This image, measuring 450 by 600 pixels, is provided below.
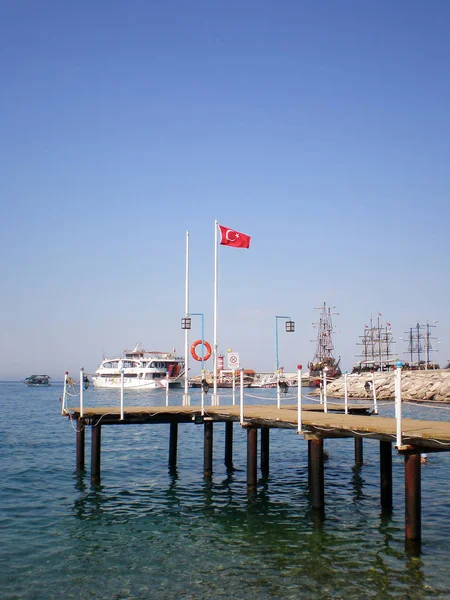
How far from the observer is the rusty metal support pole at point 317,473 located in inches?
666

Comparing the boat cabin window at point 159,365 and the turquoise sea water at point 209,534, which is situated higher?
the turquoise sea water at point 209,534

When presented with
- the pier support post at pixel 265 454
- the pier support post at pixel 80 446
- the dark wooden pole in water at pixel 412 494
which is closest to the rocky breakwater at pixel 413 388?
the pier support post at pixel 265 454

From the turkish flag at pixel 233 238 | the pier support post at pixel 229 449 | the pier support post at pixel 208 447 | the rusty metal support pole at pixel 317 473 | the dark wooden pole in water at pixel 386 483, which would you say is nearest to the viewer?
the rusty metal support pole at pixel 317 473

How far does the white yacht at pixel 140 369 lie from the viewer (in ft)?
370

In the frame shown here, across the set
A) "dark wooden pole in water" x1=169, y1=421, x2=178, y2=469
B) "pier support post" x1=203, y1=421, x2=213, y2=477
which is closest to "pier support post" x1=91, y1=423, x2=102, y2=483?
"dark wooden pole in water" x1=169, y1=421, x2=178, y2=469

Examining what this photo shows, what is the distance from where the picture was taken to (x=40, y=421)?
51188 mm

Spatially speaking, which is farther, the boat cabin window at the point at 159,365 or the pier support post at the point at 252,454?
the boat cabin window at the point at 159,365

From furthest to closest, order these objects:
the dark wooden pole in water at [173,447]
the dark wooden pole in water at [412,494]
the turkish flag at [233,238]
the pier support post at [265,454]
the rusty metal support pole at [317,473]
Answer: the turkish flag at [233,238] < the dark wooden pole in water at [173,447] < the pier support post at [265,454] < the rusty metal support pole at [317,473] < the dark wooden pole in water at [412,494]

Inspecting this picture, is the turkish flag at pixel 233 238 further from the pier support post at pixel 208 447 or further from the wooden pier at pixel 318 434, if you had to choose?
the pier support post at pixel 208 447

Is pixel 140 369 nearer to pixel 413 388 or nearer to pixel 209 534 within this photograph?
pixel 413 388

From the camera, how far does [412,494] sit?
44.1 feet

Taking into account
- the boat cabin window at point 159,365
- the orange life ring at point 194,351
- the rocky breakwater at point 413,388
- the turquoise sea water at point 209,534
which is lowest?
the rocky breakwater at point 413,388

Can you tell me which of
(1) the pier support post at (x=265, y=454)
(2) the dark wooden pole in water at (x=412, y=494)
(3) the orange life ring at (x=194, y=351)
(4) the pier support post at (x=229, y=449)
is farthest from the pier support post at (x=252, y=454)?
(3) the orange life ring at (x=194, y=351)

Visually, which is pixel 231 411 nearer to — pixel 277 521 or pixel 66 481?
pixel 277 521
